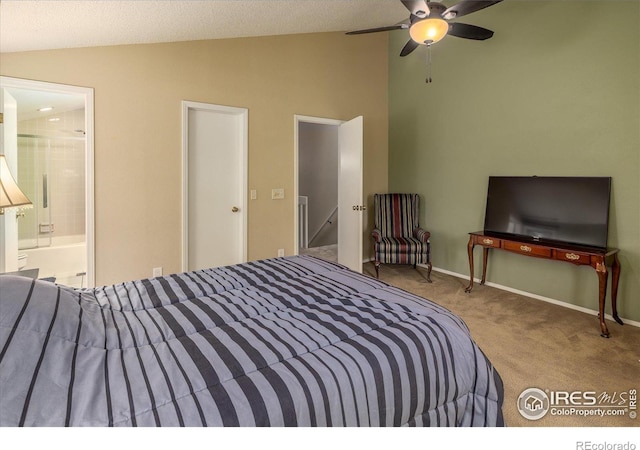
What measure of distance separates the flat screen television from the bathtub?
15.5 feet

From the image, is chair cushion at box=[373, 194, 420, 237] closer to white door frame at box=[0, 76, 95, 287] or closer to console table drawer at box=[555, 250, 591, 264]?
console table drawer at box=[555, 250, 591, 264]

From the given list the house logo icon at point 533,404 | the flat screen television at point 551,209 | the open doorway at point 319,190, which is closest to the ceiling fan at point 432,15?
the flat screen television at point 551,209

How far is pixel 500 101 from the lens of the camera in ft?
12.1

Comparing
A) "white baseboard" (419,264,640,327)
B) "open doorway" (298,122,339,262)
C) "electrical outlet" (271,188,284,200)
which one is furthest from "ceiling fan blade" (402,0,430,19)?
"open doorway" (298,122,339,262)

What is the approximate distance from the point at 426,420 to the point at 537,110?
3.37m

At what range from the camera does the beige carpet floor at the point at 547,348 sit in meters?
1.91

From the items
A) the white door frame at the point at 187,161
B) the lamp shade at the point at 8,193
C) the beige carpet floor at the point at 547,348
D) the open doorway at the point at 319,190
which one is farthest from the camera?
the open doorway at the point at 319,190

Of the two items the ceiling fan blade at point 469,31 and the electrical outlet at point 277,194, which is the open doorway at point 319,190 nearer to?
the electrical outlet at point 277,194

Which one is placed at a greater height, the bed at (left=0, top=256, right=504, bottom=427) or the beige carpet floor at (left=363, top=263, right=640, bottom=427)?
the bed at (left=0, top=256, right=504, bottom=427)

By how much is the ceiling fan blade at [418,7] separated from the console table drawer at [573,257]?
2182 mm

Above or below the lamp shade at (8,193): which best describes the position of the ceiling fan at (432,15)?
above

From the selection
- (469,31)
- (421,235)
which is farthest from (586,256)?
(469,31)
